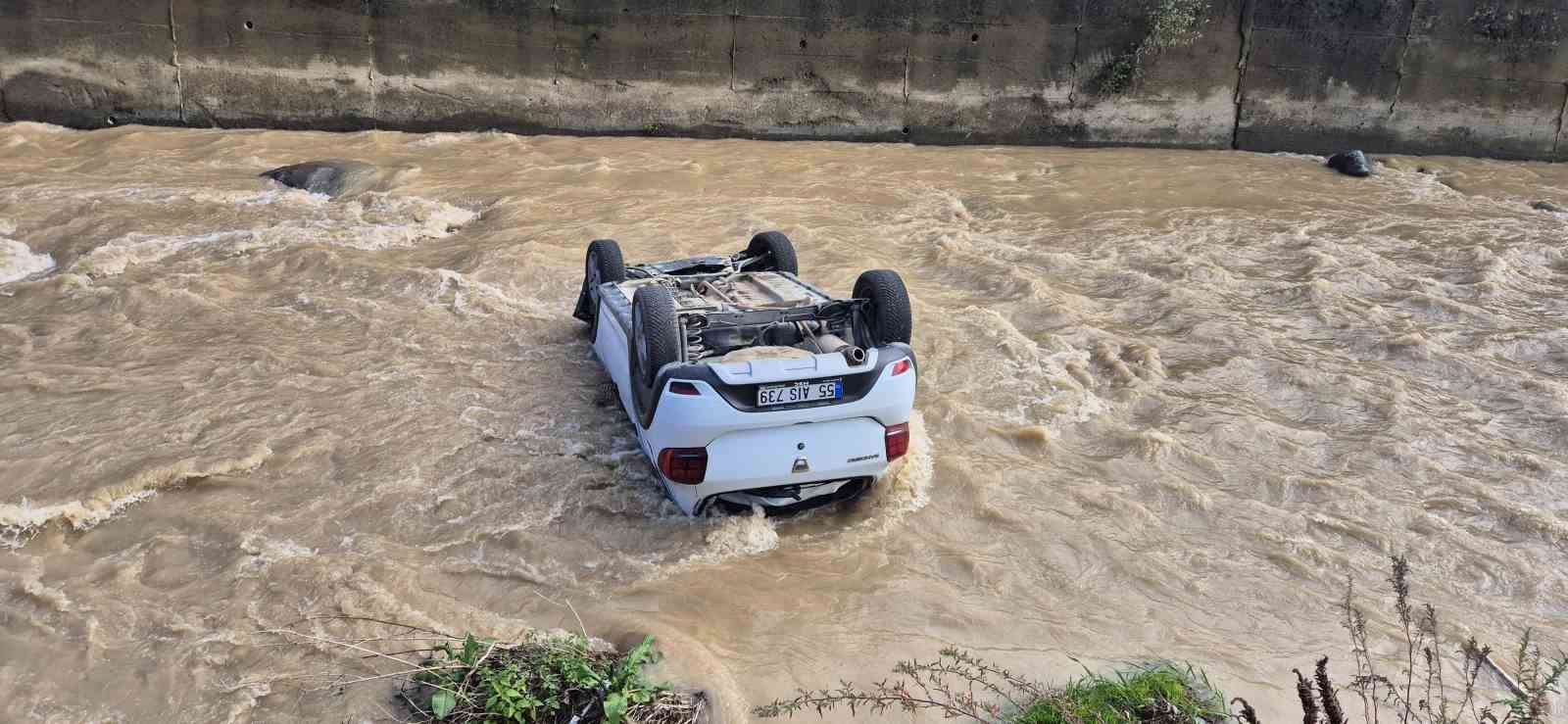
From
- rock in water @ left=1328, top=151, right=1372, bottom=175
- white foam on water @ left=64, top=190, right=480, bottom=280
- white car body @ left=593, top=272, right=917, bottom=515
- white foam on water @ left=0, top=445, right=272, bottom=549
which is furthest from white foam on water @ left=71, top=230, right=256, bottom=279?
rock in water @ left=1328, top=151, right=1372, bottom=175

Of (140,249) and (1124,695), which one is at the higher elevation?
(140,249)

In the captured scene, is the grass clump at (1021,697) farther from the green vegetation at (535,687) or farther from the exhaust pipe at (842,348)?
the exhaust pipe at (842,348)

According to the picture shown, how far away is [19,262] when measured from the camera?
854 centimetres

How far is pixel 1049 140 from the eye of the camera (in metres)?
14.8

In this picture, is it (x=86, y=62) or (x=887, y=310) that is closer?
(x=887, y=310)

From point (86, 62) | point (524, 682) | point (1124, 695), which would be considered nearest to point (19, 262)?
point (86, 62)

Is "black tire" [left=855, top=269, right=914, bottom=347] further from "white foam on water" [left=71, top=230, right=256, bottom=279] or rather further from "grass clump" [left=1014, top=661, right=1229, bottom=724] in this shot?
"white foam on water" [left=71, top=230, right=256, bottom=279]

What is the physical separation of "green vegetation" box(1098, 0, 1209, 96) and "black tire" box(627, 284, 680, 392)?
11.5m

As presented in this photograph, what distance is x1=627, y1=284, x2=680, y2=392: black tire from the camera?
4762 millimetres

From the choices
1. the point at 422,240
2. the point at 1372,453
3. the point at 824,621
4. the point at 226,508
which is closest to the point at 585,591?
the point at 824,621

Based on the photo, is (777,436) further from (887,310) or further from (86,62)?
(86,62)

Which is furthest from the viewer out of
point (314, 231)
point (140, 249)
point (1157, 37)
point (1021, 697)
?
point (1157, 37)

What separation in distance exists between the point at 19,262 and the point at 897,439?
313 inches

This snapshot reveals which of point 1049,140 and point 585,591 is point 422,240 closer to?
point 585,591
